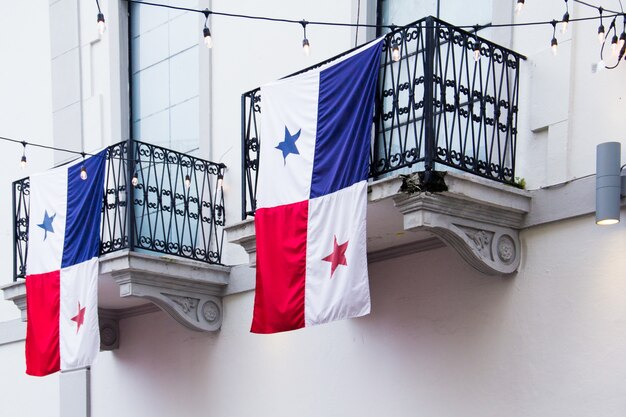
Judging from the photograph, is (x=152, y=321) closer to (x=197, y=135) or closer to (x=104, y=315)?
(x=104, y=315)

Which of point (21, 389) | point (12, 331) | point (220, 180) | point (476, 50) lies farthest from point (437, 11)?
point (21, 389)

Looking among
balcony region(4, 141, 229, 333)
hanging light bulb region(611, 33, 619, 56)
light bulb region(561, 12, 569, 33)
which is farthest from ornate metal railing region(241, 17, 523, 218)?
balcony region(4, 141, 229, 333)

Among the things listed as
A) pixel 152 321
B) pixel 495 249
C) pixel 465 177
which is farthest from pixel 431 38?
pixel 152 321

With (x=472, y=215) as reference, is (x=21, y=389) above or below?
below

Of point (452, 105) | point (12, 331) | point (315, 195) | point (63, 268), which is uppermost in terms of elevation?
point (452, 105)

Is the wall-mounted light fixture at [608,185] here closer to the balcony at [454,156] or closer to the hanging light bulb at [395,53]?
the balcony at [454,156]

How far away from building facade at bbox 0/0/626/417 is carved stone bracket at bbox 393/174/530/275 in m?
0.02

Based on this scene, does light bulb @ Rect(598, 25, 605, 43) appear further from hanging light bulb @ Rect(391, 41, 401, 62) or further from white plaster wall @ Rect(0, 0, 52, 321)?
white plaster wall @ Rect(0, 0, 52, 321)

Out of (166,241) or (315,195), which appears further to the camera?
(166,241)

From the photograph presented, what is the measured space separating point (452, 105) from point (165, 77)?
514 centimetres

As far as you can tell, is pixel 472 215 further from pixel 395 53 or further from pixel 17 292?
pixel 17 292

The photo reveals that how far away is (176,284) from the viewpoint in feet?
39.5

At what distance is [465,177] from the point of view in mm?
9102

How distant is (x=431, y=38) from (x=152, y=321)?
5.49 m
